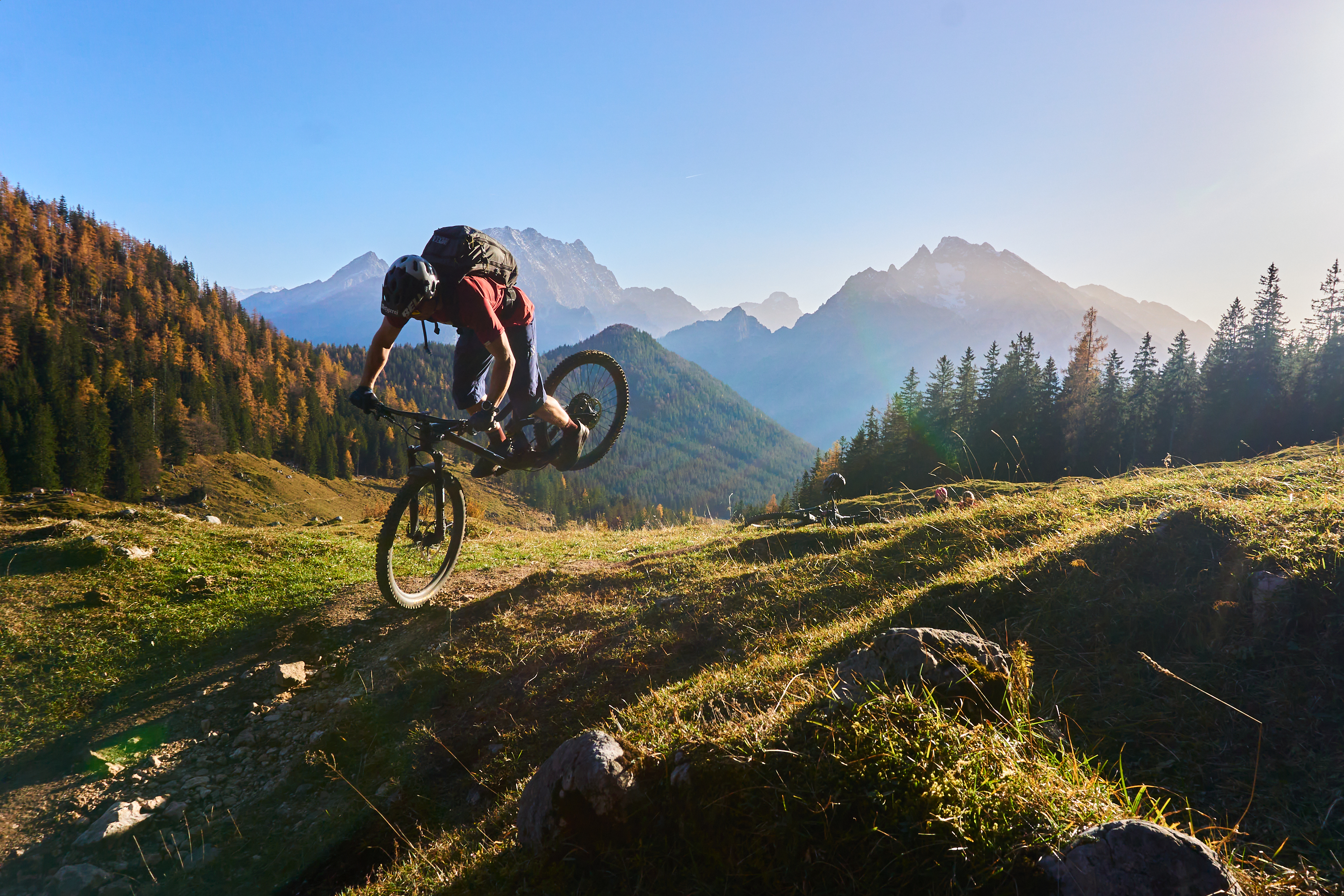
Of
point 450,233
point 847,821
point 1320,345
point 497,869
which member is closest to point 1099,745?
point 847,821

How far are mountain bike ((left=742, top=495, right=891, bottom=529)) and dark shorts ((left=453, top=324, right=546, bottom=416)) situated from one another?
5.97 metres

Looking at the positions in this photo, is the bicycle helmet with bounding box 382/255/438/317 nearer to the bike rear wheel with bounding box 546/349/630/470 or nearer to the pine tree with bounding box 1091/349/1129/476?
the bike rear wheel with bounding box 546/349/630/470

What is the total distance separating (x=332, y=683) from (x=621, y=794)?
209 inches

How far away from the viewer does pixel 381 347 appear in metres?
6.45

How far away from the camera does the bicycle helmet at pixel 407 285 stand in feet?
19.0

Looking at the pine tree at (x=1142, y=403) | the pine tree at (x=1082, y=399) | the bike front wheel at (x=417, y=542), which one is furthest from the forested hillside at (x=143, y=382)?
the bike front wheel at (x=417, y=542)

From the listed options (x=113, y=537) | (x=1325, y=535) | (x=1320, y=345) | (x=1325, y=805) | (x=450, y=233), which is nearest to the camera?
(x=1325, y=805)

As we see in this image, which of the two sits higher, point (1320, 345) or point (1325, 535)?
point (1320, 345)

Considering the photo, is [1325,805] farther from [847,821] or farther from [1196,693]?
[847,821]

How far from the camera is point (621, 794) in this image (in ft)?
9.41

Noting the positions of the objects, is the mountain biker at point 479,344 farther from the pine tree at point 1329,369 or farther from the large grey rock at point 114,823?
the pine tree at point 1329,369

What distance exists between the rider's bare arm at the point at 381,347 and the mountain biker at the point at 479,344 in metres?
0.01

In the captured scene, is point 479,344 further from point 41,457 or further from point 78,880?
point 41,457

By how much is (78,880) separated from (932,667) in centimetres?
647
